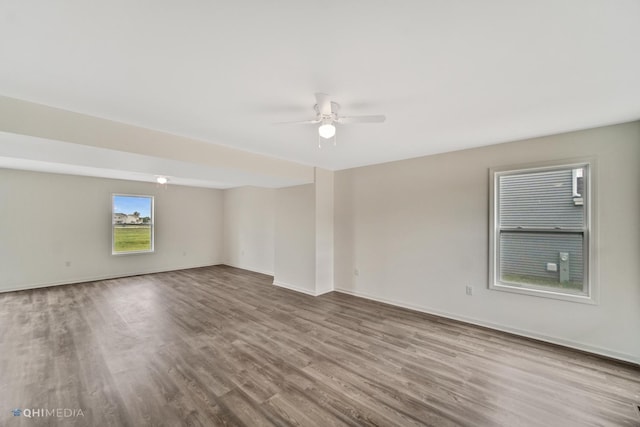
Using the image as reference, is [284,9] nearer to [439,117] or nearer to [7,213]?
[439,117]

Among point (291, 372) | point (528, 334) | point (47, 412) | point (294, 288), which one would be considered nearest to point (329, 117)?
point (291, 372)

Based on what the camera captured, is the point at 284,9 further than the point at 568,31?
No

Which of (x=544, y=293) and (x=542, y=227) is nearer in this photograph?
(x=544, y=293)

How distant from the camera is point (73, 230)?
5512 millimetres

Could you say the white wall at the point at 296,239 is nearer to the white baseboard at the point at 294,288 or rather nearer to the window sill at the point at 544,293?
the white baseboard at the point at 294,288

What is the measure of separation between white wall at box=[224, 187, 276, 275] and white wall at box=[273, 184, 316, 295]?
3.19ft

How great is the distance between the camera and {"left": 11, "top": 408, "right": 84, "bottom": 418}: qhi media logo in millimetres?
1815

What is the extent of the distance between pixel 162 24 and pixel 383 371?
3.15 metres

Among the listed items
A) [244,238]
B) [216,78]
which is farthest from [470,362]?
[244,238]

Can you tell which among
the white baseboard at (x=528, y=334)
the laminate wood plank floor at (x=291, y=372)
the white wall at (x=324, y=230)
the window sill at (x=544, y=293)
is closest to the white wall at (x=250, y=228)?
the white wall at (x=324, y=230)

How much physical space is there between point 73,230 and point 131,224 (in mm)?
1078

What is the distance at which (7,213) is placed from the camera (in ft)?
15.8

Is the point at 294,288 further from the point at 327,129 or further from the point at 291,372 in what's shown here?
the point at 327,129

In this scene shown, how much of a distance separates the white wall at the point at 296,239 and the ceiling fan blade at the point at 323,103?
Result: 8.90 ft
